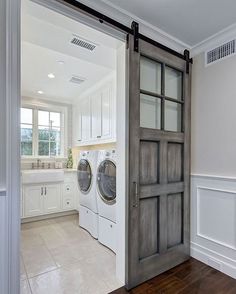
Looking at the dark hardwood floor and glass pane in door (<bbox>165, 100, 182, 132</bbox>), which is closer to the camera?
the dark hardwood floor

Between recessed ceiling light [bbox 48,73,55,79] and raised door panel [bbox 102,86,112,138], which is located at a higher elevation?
recessed ceiling light [bbox 48,73,55,79]

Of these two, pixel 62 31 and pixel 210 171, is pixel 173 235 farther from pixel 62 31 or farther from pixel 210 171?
pixel 62 31

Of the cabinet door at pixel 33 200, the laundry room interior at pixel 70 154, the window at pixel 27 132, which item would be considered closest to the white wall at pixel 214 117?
the laundry room interior at pixel 70 154

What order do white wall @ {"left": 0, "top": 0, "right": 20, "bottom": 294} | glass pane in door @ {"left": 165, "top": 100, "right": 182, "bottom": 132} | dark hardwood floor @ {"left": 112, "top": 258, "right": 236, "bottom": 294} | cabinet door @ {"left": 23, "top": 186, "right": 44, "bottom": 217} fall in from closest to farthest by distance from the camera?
white wall @ {"left": 0, "top": 0, "right": 20, "bottom": 294} < dark hardwood floor @ {"left": 112, "top": 258, "right": 236, "bottom": 294} < glass pane in door @ {"left": 165, "top": 100, "right": 182, "bottom": 132} < cabinet door @ {"left": 23, "top": 186, "right": 44, "bottom": 217}

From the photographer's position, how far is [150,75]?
81.6 inches

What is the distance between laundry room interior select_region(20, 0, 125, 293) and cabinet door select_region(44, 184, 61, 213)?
Answer: 0.06 feet

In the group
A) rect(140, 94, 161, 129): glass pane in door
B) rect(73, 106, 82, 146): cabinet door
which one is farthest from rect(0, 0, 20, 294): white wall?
rect(73, 106, 82, 146): cabinet door

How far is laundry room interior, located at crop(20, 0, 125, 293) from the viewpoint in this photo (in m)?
1.89

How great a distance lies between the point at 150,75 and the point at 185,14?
606 mm

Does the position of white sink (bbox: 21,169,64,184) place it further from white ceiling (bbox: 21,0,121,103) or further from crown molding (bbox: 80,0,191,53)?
crown molding (bbox: 80,0,191,53)

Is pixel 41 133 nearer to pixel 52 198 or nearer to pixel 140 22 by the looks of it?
pixel 52 198

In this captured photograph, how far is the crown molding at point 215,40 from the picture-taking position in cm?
201

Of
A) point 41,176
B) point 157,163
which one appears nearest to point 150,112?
point 157,163

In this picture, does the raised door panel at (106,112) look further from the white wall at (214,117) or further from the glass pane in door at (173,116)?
the white wall at (214,117)
